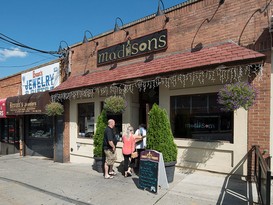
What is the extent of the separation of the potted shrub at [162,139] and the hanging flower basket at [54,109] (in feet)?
17.6

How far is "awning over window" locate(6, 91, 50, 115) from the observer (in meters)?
10.8

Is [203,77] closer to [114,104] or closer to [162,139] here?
[162,139]

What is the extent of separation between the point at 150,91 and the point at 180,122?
5.86 ft

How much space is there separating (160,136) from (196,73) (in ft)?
6.08

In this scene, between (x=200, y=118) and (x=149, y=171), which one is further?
(x=200, y=118)

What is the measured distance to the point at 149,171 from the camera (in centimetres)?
582

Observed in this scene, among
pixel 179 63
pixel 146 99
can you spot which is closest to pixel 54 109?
pixel 146 99

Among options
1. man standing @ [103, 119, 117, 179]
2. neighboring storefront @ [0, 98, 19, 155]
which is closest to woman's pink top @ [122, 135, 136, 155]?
man standing @ [103, 119, 117, 179]

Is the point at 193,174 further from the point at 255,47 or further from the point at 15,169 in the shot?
the point at 15,169

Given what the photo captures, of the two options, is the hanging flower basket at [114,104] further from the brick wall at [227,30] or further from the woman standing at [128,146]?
the brick wall at [227,30]

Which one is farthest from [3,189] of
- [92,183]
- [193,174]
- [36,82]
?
[36,82]

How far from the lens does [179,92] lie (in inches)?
289

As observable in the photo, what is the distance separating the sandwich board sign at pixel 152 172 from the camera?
5637mm

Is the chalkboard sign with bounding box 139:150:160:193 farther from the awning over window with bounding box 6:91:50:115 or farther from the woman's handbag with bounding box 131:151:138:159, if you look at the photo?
the awning over window with bounding box 6:91:50:115
